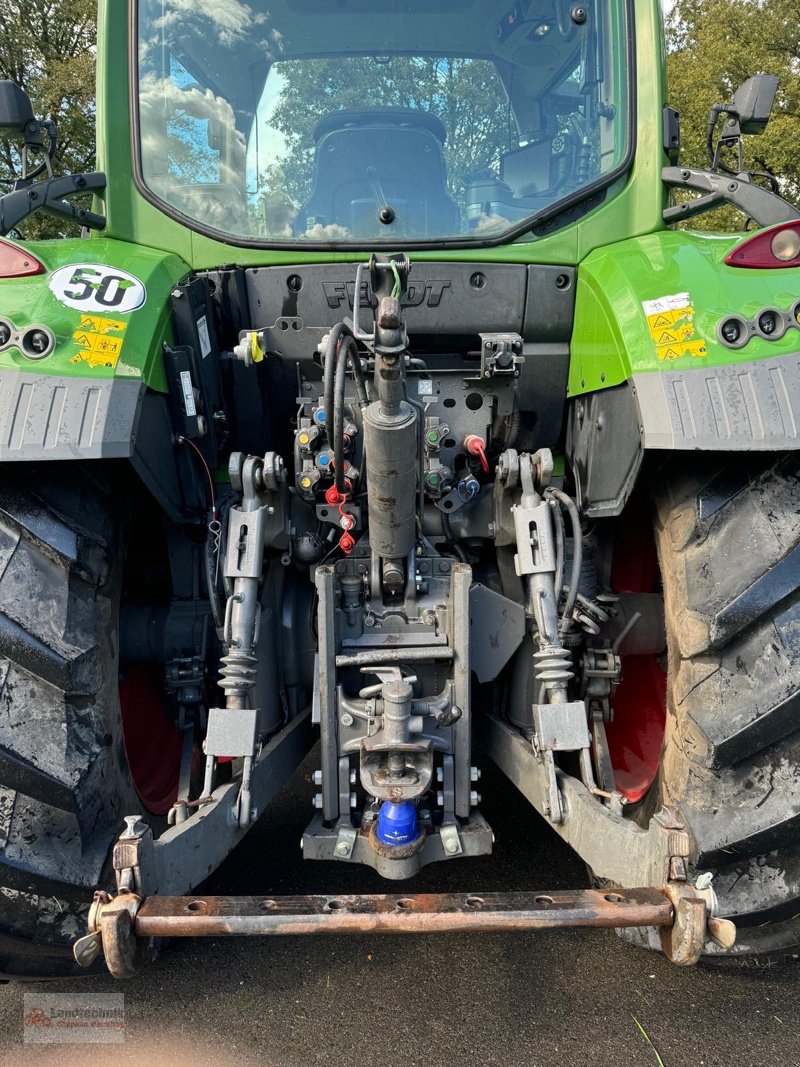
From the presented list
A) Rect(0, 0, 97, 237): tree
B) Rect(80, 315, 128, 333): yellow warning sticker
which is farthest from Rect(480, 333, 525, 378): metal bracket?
Rect(0, 0, 97, 237): tree

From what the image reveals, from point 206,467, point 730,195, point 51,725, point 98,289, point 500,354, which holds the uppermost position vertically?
point 730,195

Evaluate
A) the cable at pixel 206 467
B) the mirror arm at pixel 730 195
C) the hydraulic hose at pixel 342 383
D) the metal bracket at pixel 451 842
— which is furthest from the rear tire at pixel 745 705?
the cable at pixel 206 467

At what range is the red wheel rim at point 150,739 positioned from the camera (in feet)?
8.12

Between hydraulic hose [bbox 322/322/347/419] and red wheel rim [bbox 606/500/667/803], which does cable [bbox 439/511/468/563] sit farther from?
hydraulic hose [bbox 322/322/347/419]

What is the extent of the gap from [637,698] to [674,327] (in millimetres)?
1447

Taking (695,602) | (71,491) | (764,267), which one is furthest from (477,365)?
(71,491)

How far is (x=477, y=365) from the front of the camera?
2508 mm

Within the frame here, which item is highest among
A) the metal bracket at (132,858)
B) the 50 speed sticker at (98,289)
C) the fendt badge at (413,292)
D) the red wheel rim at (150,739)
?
the 50 speed sticker at (98,289)

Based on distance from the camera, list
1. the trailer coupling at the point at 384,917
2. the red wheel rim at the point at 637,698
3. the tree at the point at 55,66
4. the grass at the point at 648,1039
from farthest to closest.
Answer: the tree at the point at 55,66 → the red wheel rim at the point at 637,698 → the grass at the point at 648,1039 → the trailer coupling at the point at 384,917

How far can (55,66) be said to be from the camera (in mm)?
13711

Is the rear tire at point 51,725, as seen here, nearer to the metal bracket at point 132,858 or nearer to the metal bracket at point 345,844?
the metal bracket at point 132,858

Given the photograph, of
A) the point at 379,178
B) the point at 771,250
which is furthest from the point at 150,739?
the point at 771,250

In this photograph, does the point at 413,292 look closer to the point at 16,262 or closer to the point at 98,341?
the point at 98,341

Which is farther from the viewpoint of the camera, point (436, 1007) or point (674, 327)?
point (436, 1007)
